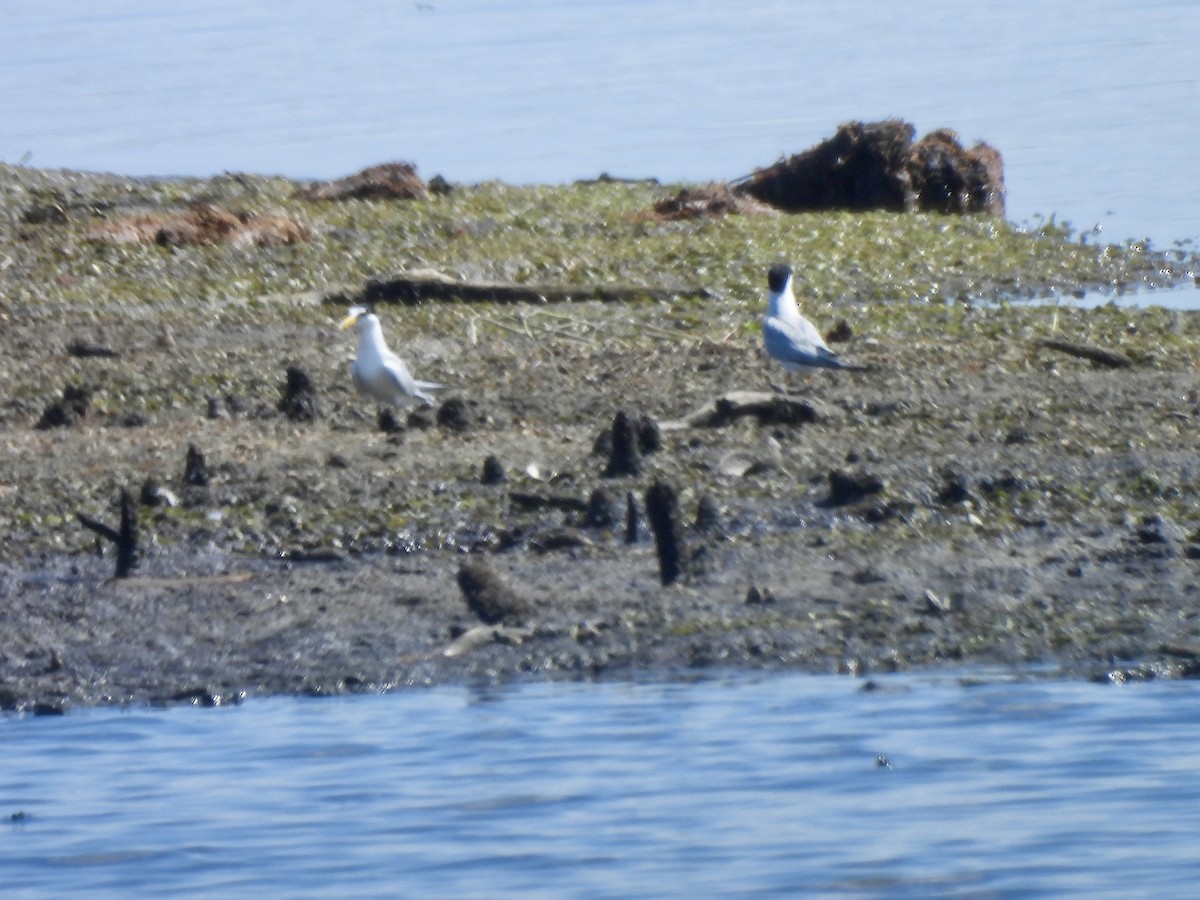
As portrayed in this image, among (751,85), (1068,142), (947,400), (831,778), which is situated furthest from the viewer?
(751,85)

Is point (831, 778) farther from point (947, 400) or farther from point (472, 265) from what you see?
point (472, 265)

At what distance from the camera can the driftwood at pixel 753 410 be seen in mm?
9930

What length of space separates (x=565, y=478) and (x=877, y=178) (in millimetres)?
10288

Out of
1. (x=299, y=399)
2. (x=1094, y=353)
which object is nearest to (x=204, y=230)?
(x=299, y=399)

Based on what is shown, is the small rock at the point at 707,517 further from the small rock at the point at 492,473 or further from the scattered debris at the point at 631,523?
the small rock at the point at 492,473

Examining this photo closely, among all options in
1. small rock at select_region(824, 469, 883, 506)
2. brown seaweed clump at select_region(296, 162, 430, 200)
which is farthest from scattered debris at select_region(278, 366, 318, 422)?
brown seaweed clump at select_region(296, 162, 430, 200)

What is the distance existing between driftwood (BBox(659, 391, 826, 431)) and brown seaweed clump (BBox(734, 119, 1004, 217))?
8.97 m

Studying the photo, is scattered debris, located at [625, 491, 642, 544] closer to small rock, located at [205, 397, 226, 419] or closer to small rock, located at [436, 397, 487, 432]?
small rock, located at [436, 397, 487, 432]

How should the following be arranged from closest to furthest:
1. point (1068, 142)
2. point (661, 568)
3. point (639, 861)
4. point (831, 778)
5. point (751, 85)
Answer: point (639, 861), point (831, 778), point (661, 568), point (1068, 142), point (751, 85)

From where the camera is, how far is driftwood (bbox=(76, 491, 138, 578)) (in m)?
7.84

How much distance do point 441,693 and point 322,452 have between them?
2.86 m

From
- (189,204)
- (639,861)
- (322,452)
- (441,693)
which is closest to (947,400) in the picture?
(322,452)

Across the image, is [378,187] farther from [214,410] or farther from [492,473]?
[492,473]

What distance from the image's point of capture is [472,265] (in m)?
14.9
